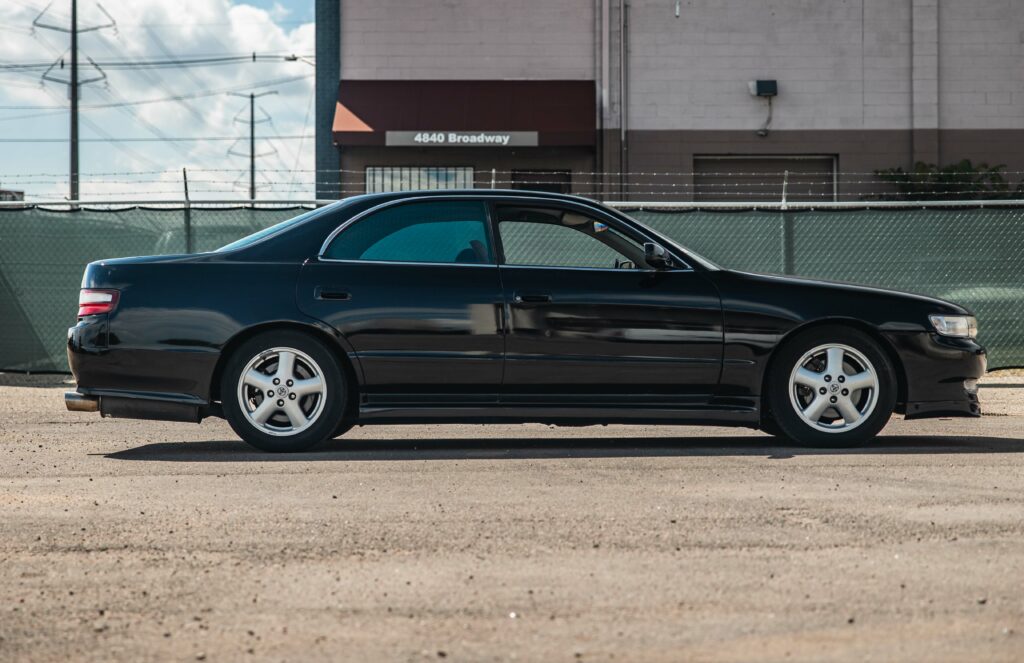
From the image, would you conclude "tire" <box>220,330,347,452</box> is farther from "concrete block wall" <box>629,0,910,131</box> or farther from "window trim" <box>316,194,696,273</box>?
"concrete block wall" <box>629,0,910,131</box>

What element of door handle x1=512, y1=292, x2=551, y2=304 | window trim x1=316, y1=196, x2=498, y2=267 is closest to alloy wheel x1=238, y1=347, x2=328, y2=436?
window trim x1=316, y1=196, x2=498, y2=267

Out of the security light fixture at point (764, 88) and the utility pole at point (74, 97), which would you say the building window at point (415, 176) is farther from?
the utility pole at point (74, 97)

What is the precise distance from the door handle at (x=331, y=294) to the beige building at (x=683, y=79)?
1738 cm

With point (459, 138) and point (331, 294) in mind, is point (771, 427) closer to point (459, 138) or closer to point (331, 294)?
point (331, 294)

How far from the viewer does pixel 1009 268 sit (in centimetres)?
1429

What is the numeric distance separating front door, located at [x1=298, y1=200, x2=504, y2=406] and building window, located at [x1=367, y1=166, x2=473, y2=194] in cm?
1756

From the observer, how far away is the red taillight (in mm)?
8125

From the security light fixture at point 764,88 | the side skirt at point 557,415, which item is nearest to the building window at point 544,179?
the security light fixture at point 764,88

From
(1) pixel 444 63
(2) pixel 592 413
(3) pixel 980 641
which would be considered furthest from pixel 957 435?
(1) pixel 444 63

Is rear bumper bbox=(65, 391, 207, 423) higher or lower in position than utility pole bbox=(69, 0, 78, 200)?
lower

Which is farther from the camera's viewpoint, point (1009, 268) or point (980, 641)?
point (1009, 268)

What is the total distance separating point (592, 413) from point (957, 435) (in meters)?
2.71

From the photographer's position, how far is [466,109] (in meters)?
24.9

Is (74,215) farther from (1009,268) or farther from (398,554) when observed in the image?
(398,554)
